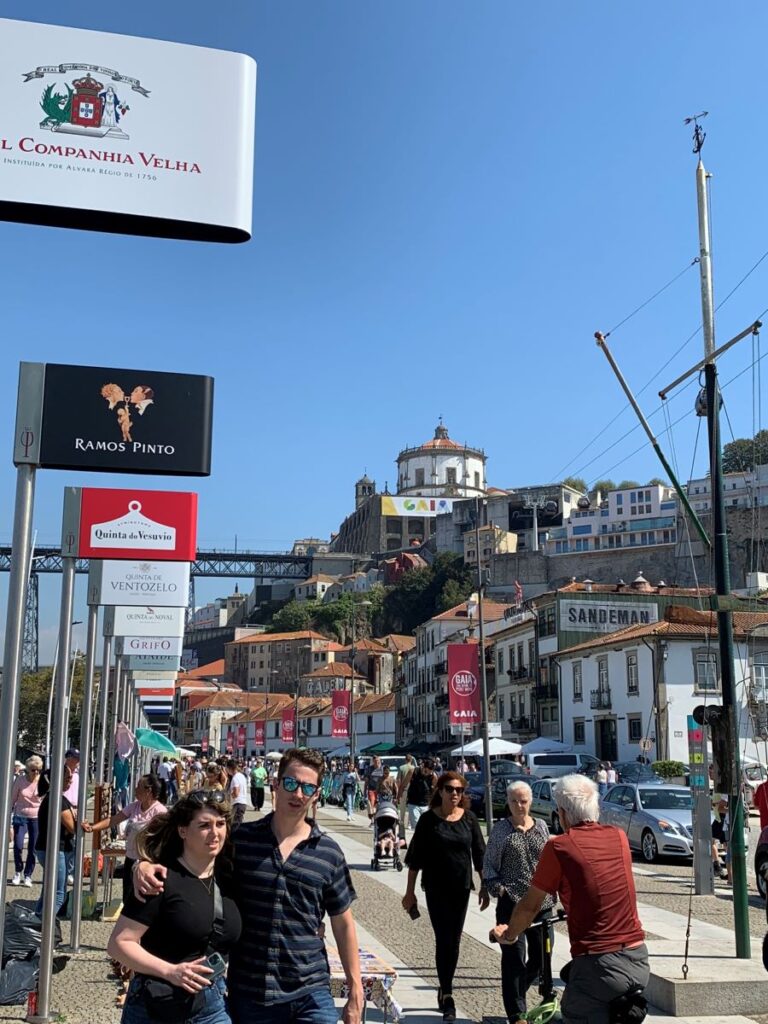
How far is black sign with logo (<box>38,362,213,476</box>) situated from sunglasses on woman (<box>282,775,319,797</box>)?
2.83m

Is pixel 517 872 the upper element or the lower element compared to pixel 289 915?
lower

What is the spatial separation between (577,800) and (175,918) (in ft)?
6.68

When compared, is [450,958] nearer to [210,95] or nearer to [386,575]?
[210,95]

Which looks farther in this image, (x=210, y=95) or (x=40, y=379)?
(x=40, y=379)

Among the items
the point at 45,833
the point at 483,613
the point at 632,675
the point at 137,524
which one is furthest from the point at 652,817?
the point at 483,613

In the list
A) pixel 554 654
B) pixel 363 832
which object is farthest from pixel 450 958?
pixel 554 654

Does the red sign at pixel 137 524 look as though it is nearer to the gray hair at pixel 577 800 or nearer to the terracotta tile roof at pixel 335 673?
the gray hair at pixel 577 800

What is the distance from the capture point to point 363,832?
1141 inches

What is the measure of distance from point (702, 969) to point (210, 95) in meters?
7.34

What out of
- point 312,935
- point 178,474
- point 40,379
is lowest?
point 312,935

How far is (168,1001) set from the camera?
13.3ft

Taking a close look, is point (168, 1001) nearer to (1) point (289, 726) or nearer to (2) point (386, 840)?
(2) point (386, 840)

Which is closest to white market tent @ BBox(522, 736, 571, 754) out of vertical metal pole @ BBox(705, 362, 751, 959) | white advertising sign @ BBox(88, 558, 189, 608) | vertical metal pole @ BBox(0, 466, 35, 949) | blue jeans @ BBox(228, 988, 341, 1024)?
white advertising sign @ BBox(88, 558, 189, 608)

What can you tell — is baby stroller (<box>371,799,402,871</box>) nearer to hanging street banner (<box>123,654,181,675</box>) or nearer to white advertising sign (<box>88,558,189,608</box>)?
white advertising sign (<box>88,558,189,608</box>)
